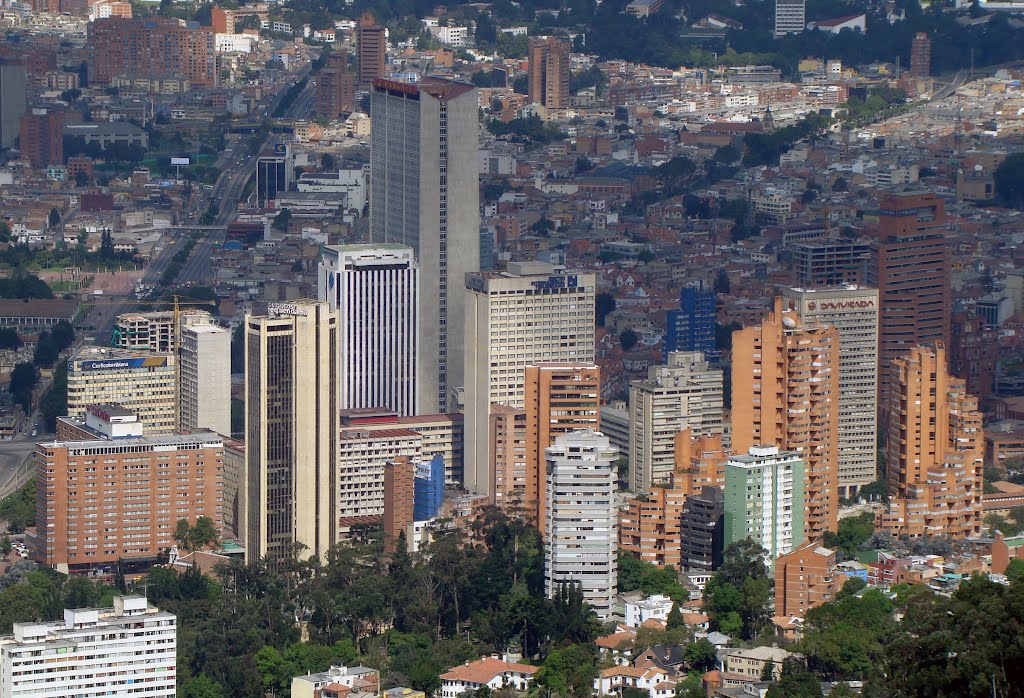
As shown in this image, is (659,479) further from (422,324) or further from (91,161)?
(91,161)

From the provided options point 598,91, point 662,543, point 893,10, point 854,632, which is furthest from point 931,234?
point 893,10

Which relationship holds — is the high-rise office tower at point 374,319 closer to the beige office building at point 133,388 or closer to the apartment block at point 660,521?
the beige office building at point 133,388

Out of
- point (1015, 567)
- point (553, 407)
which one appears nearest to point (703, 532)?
point (553, 407)

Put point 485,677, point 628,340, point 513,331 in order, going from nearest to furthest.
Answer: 1. point 485,677
2. point 513,331
3. point 628,340

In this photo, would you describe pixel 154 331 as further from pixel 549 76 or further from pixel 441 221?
pixel 549 76

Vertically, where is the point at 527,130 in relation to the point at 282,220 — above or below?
above

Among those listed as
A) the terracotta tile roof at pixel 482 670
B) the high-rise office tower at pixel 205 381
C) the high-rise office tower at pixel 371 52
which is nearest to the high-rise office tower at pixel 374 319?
the high-rise office tower at pixel 205 381

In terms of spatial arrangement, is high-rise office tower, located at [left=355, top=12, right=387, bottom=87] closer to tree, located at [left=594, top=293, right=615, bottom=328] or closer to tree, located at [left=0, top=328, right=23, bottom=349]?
tree, located at [left=594, top=293, right=615, bottom=328]

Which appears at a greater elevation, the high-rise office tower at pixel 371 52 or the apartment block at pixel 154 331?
the high-rise office tower at pixel 371 52
